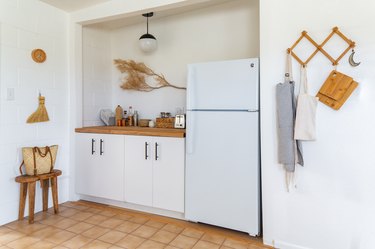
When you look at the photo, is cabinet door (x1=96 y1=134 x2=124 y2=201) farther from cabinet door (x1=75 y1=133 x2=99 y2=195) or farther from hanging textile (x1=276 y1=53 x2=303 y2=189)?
hanging textile (x1=276 y1=53 x2=303 y2=189)

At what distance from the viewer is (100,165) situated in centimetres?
287

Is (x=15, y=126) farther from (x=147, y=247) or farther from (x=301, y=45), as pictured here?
(x=301, y=45)

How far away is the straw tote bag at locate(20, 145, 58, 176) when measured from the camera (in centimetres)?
244

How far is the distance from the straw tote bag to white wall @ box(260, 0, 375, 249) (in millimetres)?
2227

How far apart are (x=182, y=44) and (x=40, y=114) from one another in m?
1.89

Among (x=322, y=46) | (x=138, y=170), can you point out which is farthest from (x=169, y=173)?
(x=322, y=46)

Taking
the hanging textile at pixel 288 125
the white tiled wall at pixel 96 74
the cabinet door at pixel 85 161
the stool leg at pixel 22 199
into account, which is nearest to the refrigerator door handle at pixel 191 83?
the hanging textile at pixel 288 125

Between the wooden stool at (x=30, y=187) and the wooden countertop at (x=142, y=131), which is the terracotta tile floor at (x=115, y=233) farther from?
the wooden countertop at (x=142, y=131)

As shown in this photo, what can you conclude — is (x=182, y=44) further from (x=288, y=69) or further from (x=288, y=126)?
(x=288, y=126)

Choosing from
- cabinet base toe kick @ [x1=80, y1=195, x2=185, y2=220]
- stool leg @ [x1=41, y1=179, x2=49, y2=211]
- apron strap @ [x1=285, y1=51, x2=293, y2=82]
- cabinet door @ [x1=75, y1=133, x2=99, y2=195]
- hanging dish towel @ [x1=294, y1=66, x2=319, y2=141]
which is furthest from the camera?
cabinet door @ [x1=75, y1=133, x2=99, y2=195]

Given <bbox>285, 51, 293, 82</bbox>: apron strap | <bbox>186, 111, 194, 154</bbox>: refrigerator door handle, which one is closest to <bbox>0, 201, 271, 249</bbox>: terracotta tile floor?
→ <bbox>186, 111, 194, 154</bbox>: refrigerator door handle

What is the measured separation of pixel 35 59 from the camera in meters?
2.64

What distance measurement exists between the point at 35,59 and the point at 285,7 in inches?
101

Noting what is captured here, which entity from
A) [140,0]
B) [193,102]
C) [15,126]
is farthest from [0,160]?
[140,0]
